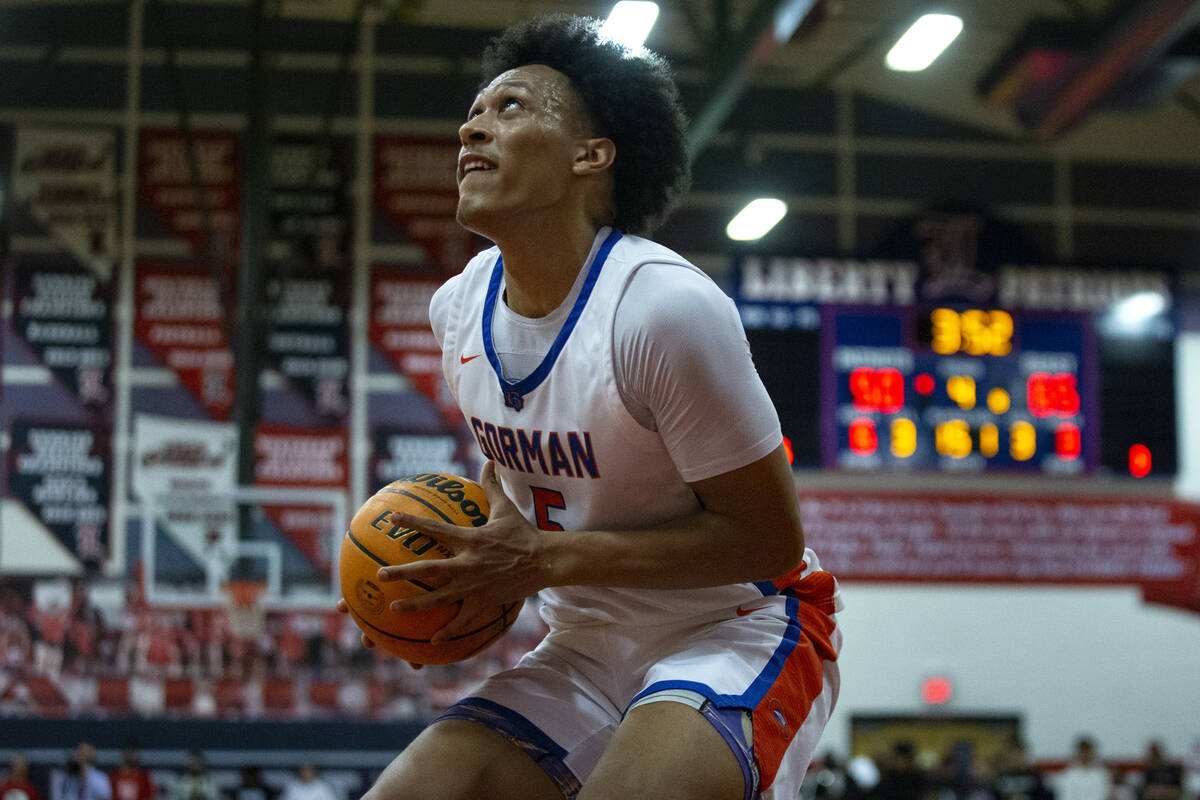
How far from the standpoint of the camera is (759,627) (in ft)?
7.98

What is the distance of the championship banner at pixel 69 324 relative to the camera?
11.6m

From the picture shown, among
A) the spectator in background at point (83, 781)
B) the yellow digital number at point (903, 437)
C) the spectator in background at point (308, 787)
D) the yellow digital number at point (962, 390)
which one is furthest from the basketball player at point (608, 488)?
the yellow digital number at point (962, 390)

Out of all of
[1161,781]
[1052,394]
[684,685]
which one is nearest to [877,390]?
[1052,394]


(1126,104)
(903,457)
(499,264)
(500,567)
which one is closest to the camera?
(500,567)

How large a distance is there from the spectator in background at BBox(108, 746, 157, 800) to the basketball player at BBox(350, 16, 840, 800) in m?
7.55

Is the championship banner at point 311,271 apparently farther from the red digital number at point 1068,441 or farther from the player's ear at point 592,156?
the player's ear at point 592,156

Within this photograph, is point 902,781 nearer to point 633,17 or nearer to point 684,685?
point 633,17

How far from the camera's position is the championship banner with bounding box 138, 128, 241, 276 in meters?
11.9

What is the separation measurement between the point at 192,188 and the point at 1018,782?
863 centimetres

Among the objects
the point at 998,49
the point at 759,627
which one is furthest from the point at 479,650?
the point at 998,49

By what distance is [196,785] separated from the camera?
9.09 m

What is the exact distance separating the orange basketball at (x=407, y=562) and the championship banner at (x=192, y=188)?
393 inches

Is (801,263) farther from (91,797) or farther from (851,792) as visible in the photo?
(91,797)

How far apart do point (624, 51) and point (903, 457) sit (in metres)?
8.50
